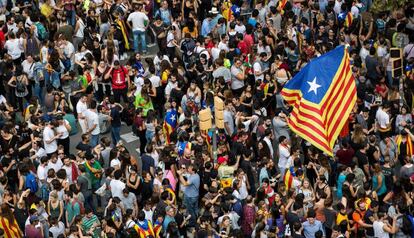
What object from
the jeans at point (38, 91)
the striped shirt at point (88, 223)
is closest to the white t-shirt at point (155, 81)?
the jeans at point (38, 91)

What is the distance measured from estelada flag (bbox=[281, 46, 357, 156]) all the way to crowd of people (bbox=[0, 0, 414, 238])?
60.8 inches

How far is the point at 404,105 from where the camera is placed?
2559 centimetres

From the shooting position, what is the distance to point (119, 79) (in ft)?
89.4

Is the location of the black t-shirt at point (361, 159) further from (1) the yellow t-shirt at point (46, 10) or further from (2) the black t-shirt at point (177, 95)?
(1) the yellow t-shirt at point (46, 10)

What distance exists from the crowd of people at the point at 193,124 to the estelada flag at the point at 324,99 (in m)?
1.54

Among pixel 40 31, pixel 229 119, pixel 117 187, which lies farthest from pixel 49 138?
pixel 40 31

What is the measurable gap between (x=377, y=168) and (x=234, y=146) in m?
→ 3.05

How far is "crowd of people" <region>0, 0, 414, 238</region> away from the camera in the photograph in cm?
2225

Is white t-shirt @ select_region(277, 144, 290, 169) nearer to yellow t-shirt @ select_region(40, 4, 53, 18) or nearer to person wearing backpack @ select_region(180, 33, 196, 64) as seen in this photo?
person wearing backpack @ select_region(180, 33, 196, 64)

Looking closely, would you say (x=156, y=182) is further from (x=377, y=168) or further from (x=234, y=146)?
(x=377, y=168)

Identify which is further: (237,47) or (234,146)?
(237,47)

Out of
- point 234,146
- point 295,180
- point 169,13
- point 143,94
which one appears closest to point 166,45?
point 169,13

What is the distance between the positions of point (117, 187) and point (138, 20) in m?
7.80

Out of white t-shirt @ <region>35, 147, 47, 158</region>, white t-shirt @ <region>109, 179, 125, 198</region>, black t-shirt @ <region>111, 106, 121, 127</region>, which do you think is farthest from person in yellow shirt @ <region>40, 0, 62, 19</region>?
white t-shirt @ <region>109, 179, 125, 198</region>
